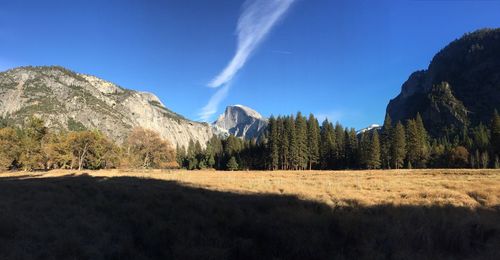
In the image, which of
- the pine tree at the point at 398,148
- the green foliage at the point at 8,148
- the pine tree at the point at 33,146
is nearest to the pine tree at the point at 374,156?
the pine tree at the point at 398,148

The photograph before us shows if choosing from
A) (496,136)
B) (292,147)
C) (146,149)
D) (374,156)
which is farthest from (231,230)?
(496,136)

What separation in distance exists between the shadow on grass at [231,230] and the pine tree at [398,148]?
74.3 m

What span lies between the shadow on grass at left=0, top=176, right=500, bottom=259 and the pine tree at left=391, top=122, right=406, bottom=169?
7430 cm

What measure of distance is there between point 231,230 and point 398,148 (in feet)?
270

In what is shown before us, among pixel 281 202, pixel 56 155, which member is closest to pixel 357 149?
pixel 56 155

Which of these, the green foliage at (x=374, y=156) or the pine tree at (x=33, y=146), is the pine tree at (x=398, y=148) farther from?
the pine tree at (x=33, y=146)

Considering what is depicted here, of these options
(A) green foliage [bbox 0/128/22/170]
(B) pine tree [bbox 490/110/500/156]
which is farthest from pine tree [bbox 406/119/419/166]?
(A) green foliage [bbox 0/128/22/170]

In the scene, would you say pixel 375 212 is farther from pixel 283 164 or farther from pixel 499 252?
pixel 283 164

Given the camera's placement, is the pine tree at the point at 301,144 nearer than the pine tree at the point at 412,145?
No

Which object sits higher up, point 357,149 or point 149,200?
point 357,149

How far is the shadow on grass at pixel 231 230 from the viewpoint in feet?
30.3

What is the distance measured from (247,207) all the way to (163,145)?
264ft

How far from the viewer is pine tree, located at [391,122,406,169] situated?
84.4 meters

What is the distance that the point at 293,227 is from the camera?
37.4 feet
